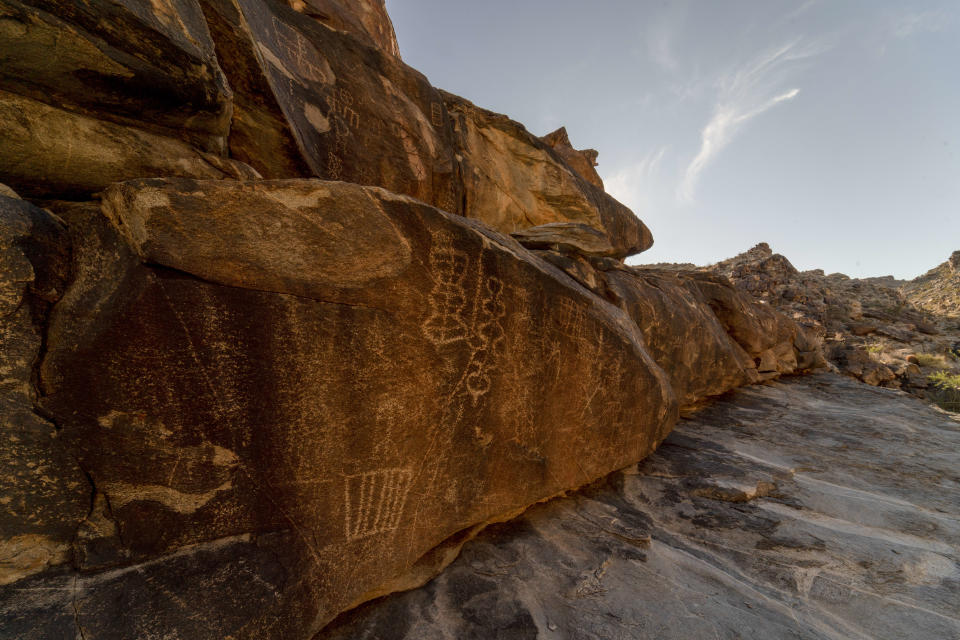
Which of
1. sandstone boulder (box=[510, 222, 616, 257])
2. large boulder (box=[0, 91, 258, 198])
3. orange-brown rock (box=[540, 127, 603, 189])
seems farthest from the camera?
orange-brown rock (box=[540, 127, 603, 189])

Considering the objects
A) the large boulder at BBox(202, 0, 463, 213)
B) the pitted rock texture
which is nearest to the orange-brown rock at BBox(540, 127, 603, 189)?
the pitted rock texture

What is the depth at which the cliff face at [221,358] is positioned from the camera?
136cm

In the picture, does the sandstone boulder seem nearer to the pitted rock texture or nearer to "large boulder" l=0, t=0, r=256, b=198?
"large boulder" l=0, t=0, r=256, b=198

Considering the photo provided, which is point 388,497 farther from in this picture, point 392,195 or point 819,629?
point 819,629

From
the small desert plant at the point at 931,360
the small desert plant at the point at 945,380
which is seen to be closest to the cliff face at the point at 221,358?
the small desert plant at the point at 945,380

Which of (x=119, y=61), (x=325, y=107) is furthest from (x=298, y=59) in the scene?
(x=119, y=61)

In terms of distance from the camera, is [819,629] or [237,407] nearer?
[237,407]

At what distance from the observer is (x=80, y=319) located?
1387 mm

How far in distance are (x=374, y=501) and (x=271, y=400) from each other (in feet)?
2.97

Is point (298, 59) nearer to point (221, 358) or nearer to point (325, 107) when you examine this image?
point (325, 107)

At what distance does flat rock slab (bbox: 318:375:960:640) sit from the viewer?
1881 mm

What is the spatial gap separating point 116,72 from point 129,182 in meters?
0.62

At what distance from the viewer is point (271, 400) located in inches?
66.9

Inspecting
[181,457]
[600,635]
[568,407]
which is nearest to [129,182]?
[181,457]
